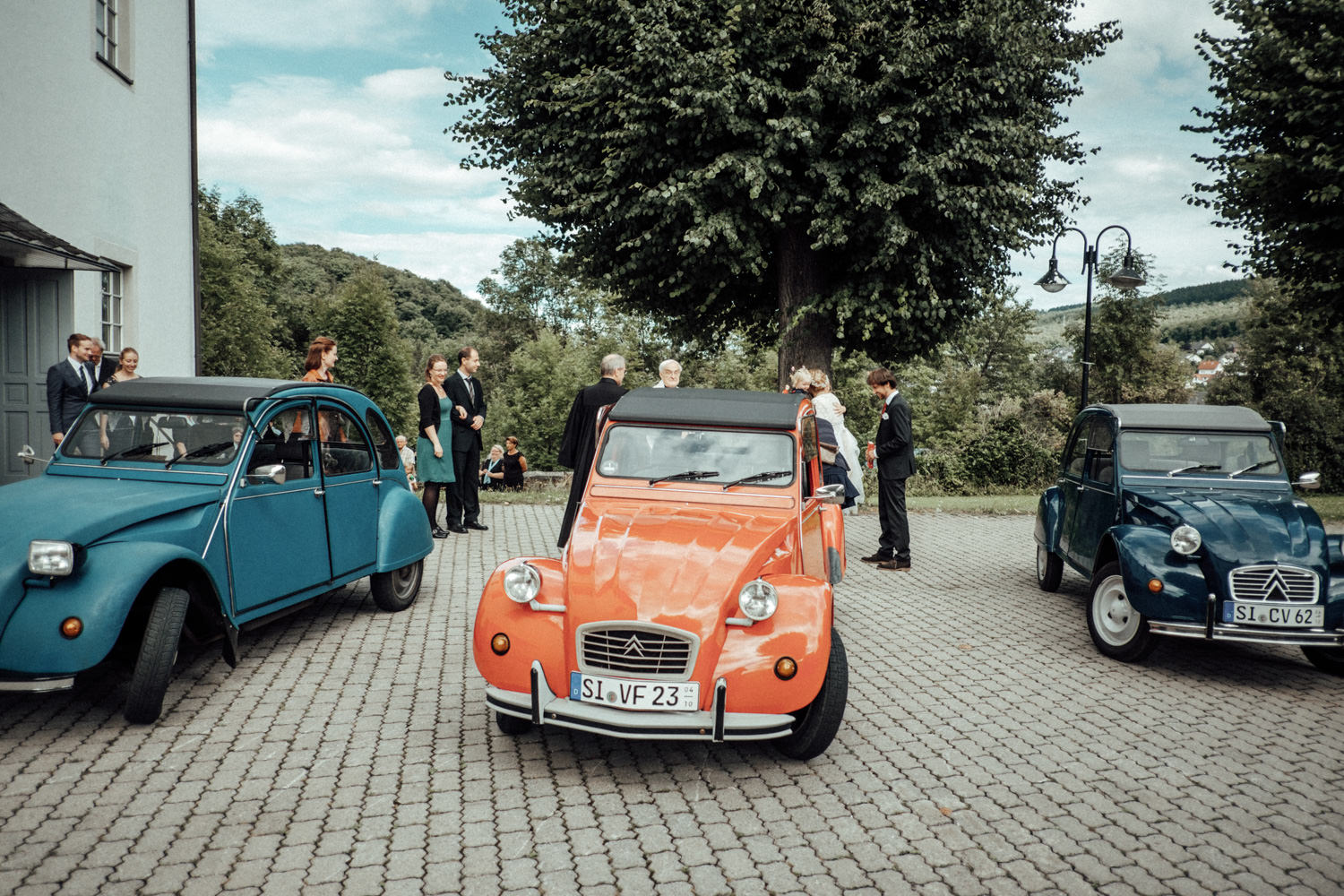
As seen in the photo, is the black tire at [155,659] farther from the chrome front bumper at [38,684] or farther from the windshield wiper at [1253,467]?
the windshield wiper at [1253,467]

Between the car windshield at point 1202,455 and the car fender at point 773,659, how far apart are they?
434 centimetres

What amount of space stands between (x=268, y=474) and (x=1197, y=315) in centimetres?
12253

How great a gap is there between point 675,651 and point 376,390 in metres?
56.0

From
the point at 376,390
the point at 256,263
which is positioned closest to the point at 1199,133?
the point at 376,390

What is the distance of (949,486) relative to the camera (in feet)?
68.2

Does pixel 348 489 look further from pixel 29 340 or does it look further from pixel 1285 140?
pixel 1285 140

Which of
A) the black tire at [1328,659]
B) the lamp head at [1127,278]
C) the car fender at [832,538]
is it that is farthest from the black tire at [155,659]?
the lamp head at [1127,278]

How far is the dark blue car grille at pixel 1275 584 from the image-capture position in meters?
5.63

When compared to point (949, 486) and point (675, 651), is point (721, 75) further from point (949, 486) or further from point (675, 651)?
point (949, 486)

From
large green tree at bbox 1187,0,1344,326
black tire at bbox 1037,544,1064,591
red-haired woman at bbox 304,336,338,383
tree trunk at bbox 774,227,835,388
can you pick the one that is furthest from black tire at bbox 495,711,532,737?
large green tree at bbox 1187,0,1344,326

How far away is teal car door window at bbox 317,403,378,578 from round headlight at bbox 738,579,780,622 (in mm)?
3515

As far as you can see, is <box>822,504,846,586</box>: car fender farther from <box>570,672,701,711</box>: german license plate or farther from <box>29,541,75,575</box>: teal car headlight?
<box>29,541,75,575</box>: teal car headlight

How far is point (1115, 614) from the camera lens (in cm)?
646

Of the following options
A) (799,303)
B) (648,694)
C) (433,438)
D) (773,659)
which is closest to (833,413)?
(433,438)
